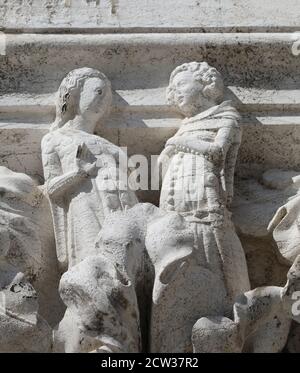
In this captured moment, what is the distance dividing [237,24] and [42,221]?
104cm

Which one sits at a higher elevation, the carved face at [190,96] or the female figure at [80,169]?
the carved face at [190,96]

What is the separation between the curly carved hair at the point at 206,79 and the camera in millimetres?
5684

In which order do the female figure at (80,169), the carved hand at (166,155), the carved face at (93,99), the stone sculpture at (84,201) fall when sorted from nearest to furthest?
the stone sculpture at (84,201), the female figure at (80,169), the carved hand at (166,155), the carved face at (93,99)

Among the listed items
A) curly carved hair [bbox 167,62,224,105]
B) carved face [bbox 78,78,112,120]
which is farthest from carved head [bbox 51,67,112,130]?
curly carved hair [bbox 167,62,224,105]

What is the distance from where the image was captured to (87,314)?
15.8 ft

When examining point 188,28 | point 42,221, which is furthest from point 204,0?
point 42,221

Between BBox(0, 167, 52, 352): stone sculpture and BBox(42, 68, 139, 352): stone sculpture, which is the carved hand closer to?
BBox(42, 68, 139, 352): stone sculpture

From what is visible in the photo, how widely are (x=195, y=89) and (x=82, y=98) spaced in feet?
1.25

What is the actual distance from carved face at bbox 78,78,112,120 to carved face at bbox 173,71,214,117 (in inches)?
9.7

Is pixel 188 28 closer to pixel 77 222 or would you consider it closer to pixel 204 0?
pixel 204 0

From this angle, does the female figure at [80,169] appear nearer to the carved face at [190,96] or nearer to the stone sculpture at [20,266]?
the stone sculpture at [20,266]

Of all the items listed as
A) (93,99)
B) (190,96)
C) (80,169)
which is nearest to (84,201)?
(80,169)

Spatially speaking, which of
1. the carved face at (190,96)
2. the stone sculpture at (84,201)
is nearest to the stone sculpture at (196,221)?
the carved face at (190,96)

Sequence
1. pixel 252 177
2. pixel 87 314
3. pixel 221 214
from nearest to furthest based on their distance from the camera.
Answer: pixel 87 314 → pixel 221 214 → pixel 252 177
